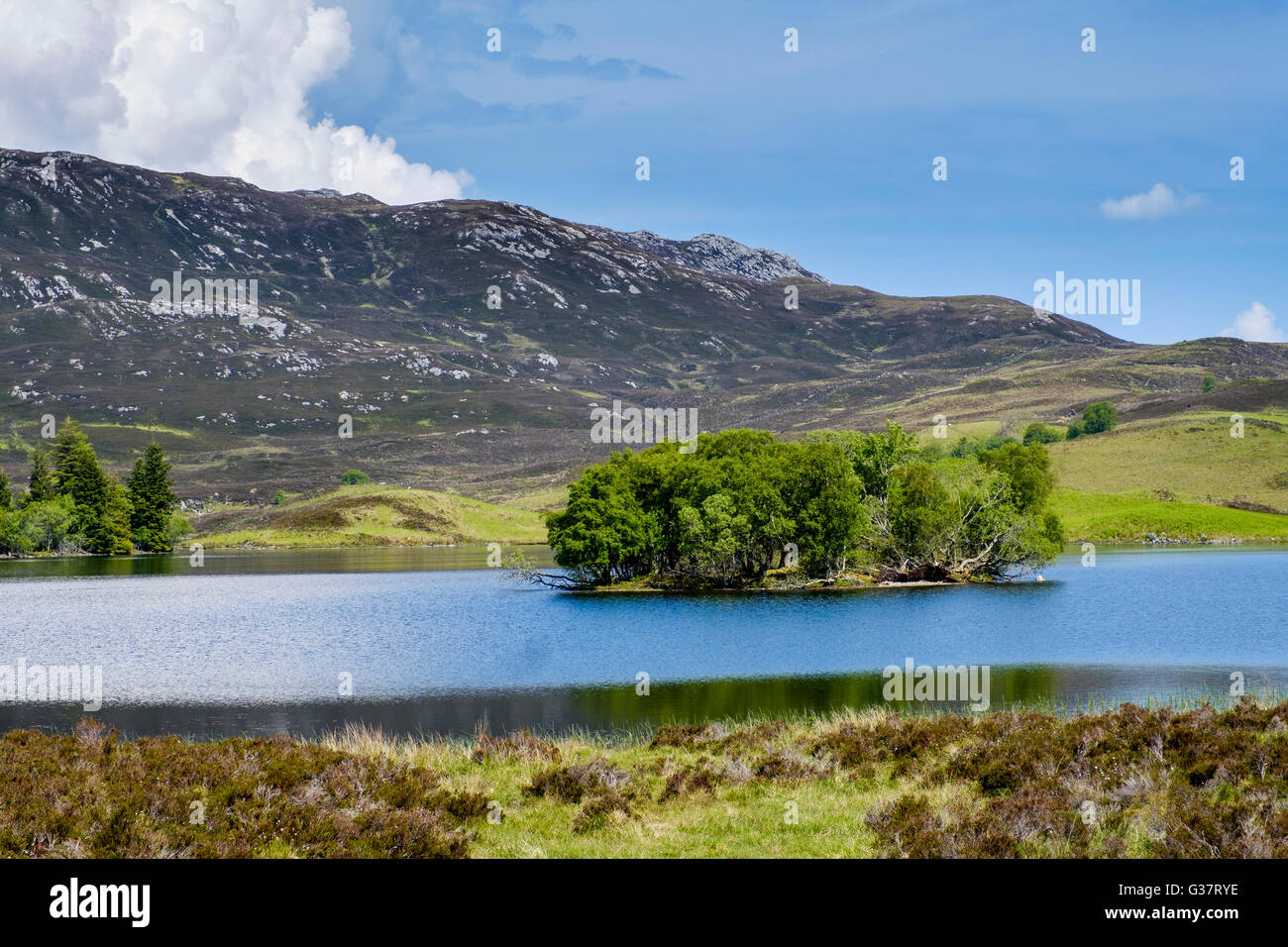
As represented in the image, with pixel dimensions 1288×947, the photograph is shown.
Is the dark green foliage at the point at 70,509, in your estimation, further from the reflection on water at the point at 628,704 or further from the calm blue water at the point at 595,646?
the reflection on water at the point at 628,704

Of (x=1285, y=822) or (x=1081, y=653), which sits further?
(x=1081, y=653)

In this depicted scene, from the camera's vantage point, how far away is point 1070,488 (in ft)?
552

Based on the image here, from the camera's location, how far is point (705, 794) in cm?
1939

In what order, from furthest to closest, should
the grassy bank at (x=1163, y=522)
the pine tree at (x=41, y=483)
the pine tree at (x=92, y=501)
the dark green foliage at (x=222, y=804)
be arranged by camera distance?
the pine tree at (x=92, y=501), the pine tree at (x=41, y=483), the grassy bank at (x=1163, y=522), the dark green foliage at (x=222, y=804)

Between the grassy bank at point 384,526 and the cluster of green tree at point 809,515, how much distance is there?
88.9 metres

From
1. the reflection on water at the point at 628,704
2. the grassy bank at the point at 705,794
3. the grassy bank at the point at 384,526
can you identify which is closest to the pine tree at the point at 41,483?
the grassy bank at the point at 384,526

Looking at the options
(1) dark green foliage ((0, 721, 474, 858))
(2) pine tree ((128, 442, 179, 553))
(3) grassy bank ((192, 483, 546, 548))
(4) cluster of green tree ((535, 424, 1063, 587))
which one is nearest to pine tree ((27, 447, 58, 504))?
(2) pine tree ((128, 442, 179, 553))

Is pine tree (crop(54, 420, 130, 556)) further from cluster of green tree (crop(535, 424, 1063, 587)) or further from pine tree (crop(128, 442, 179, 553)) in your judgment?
cluster of green tree (crop(535, 424, 1063, 587))

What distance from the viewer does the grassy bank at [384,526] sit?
18175 cm

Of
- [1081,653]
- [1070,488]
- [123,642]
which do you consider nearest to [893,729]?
[1081,653]

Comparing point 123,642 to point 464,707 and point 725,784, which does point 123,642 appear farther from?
point 725,784

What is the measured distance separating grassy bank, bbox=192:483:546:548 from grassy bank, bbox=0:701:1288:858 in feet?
523
